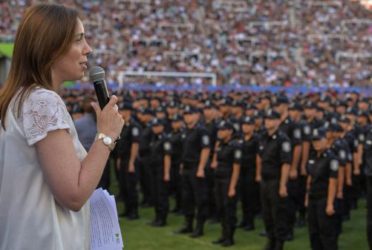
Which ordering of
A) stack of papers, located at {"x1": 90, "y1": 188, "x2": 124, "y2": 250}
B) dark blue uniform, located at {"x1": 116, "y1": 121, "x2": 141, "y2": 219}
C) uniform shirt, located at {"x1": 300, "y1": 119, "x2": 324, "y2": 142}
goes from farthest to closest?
dark blue uniform, located at {"x1": 116, "y1": 121, "x2": 141, "y2": 219}, uniform shirt, located at {"x1": 300, "y1": 119, "x2": 324, "y2": 142}, stack of papers, located at {"x1": 90, "y1": 188, "x2": 124, "y2": 250}

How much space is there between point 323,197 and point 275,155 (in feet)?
3.71

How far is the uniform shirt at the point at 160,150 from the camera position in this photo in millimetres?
12469

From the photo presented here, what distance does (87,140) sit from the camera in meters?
6.98

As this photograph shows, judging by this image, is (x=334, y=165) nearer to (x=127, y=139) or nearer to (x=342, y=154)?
(x=342, y=154)

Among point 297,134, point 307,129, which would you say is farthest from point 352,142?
point 297,134

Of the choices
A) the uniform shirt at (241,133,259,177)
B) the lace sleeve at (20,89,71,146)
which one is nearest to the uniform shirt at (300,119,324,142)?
the uniform shirt at (241,133,259,177)

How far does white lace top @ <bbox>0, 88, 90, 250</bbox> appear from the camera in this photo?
2.04 metres

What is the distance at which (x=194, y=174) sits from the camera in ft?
37.3

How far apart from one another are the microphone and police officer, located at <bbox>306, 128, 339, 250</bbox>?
21.6ft

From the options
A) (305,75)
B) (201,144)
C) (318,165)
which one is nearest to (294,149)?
(201,144)

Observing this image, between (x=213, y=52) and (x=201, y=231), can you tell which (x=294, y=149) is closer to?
(x=201, y=231)

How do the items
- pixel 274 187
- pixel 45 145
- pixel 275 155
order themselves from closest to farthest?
pixel 45 145 < pixel 274 187 < pixel 275 155

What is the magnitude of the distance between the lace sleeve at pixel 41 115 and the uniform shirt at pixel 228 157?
8.43 metres

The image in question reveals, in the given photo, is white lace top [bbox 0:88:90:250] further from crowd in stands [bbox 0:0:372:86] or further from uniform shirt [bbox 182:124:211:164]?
crowd in stands [bbox 0:0:372:86]
